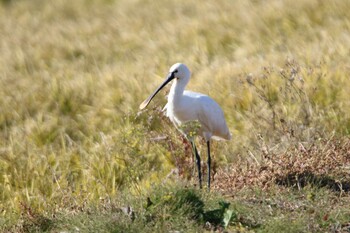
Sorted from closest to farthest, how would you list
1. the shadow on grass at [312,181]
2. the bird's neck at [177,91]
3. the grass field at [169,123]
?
the grass field at [169,123] < the shadow on grass at [312,181] < the bird's neck at [177,91]

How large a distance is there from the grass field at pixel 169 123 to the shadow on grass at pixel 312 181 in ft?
0.05

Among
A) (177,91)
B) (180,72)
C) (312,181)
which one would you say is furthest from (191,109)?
(312,181)

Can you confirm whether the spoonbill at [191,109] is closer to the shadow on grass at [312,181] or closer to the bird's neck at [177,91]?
the bird's neck at [177,91]

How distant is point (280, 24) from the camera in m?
13.1

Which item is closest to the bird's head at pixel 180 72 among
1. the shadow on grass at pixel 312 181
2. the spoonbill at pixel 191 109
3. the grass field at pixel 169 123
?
the spoonbill at pixel 191 109

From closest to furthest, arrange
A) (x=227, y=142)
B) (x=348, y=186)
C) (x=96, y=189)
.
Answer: (x=348, y=186), (x=96, y=189), (x=227, y=142)

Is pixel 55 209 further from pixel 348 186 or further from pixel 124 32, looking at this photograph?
pixel 124 32

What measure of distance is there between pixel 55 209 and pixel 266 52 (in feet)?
18.1

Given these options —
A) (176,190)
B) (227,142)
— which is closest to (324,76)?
(227,142)

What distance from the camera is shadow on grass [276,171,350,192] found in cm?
676

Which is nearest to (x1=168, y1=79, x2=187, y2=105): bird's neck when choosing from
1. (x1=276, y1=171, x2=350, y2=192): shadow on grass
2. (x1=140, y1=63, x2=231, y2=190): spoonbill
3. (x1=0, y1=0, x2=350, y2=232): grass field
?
(x1=140, y1=63, x2=231, y2=190): spoonbill

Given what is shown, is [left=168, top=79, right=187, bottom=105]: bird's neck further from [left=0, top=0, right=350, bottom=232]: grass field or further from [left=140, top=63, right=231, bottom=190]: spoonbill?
[left=0, top=0, right=350, bottom=232]: grass field

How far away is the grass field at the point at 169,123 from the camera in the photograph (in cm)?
627

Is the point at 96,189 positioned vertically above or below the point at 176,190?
below
